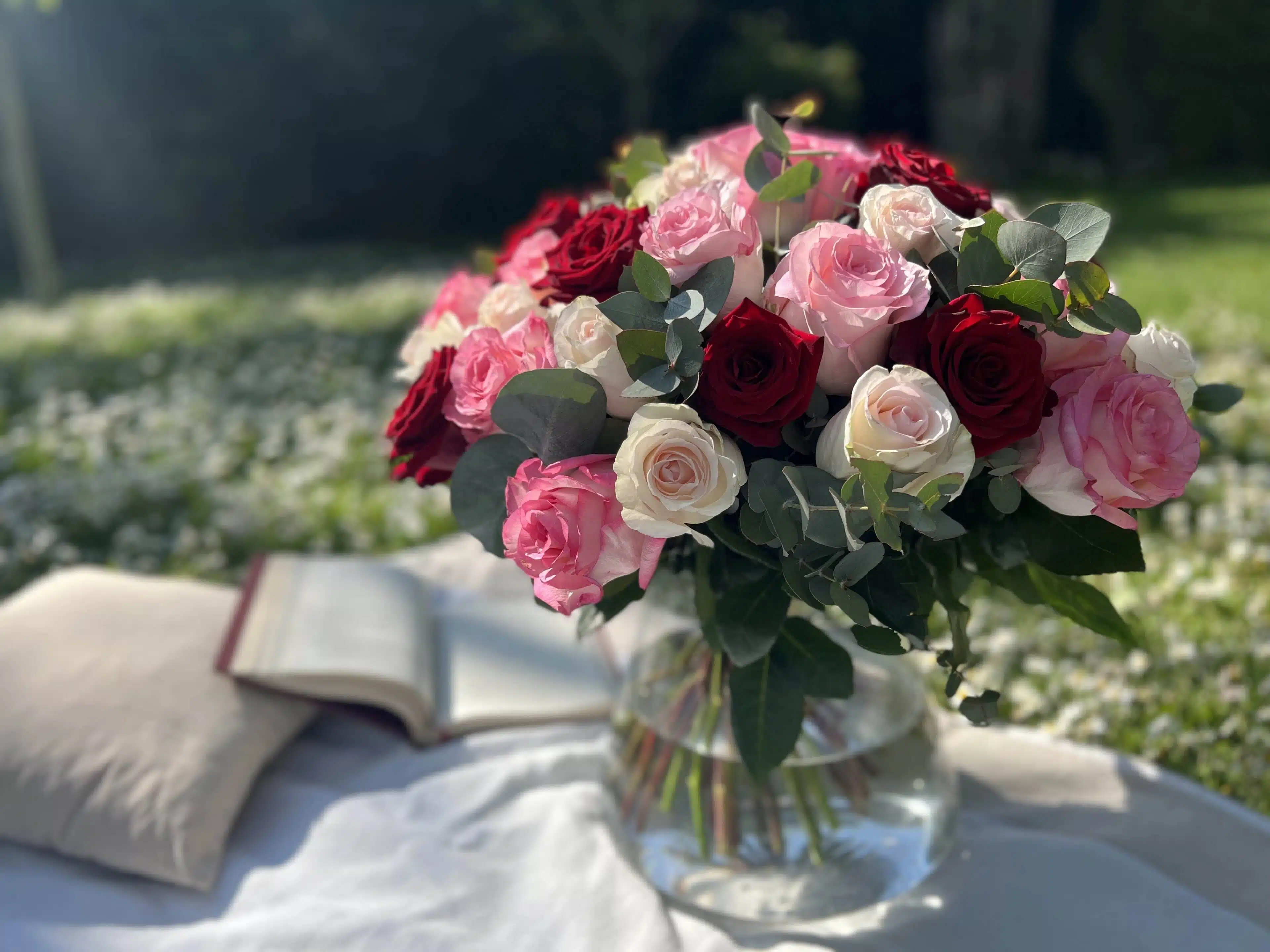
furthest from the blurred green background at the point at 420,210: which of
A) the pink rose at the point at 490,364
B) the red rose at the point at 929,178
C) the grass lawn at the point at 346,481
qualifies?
the pink rose at the point at 490,364

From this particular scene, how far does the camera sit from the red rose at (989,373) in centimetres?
106

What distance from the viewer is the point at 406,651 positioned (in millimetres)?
2020

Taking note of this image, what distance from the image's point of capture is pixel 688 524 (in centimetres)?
116

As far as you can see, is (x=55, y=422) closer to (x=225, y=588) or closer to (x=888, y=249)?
(x=225, y=588)

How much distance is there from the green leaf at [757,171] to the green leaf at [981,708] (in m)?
0.63

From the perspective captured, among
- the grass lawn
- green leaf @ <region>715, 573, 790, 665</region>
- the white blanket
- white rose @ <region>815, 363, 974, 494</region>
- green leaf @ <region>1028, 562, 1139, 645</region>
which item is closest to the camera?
white rose @ <region>815, 363, 974, 494</region>

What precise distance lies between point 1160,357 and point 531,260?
0.75 meters

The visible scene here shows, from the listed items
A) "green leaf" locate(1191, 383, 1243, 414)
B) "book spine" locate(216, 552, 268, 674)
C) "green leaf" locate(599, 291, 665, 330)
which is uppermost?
"green leaf" locate(599, 291, 665, 330)

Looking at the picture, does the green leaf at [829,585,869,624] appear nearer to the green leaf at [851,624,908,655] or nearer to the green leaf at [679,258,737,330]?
the green leaf at [851,624,908,655]

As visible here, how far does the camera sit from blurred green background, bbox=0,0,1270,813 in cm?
257

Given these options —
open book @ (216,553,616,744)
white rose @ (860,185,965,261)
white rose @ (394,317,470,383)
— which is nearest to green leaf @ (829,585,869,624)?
white rose @ (860,185,965,261)

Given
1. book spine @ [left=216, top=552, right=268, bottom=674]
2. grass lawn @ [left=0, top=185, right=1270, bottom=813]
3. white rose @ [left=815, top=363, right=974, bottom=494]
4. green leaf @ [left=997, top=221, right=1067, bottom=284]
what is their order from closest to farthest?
white rose @ [left=815, top=363, right=974, bottom=494], green leaf @ [left=997, top=221, right=1067, bottom=284], book spine @ [left=216, top=552, right=268, bottom=674], grass lawn @ [left=0, top=185, right=1270, bottom=813]

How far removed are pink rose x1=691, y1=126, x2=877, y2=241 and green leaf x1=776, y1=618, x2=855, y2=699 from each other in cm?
48

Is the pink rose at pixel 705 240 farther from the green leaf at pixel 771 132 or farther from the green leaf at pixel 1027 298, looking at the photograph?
the green leaf at pixel 1027 298
